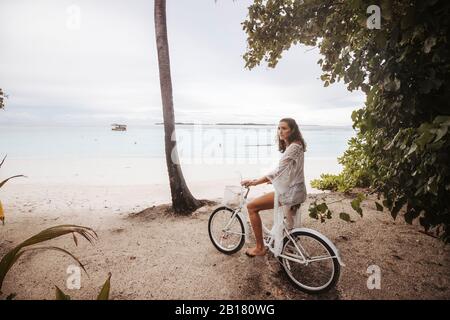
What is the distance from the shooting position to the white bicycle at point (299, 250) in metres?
3.87

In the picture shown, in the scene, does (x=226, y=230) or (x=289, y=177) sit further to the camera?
(x=226, y=230)

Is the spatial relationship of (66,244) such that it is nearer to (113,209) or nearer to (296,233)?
(113,209)

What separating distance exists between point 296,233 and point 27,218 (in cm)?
802

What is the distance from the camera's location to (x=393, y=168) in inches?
121

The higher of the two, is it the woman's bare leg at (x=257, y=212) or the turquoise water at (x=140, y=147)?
the woman's bare leg at (x=257, y=212)

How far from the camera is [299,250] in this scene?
409cm

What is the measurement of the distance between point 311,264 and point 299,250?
807 mm

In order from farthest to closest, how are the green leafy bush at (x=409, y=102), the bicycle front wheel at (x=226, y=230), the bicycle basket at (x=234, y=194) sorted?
the bicycle front wheel at (x=226, y=230)
the bicycle basket at (x=234, y=194)
the green leafy bush at (x=409, y=102)

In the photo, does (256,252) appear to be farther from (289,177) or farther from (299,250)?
(289,177)

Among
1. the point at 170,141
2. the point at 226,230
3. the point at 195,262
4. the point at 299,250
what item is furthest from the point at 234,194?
the point at 170,141

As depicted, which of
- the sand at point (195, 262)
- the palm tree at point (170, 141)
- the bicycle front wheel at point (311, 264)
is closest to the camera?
the bicycle front wheel at point (311, 264)

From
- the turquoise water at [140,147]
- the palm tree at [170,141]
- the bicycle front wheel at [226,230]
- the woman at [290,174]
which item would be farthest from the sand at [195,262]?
the turquoise water at [140,147]

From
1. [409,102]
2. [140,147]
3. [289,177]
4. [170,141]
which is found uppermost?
[409,102]

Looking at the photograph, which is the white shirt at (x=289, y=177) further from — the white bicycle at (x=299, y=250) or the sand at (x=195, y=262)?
the sand at (x=195, y=262)
